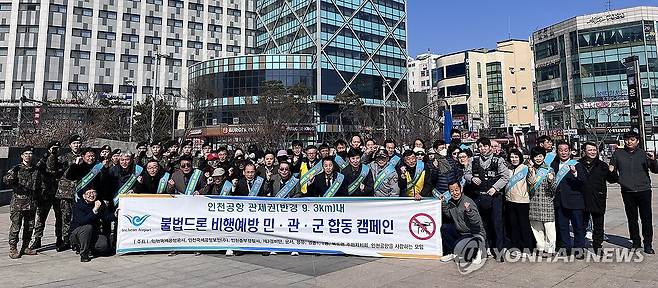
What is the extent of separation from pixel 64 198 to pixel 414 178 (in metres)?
5.81

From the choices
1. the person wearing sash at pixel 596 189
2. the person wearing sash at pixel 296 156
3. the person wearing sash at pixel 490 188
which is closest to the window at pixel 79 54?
the person wearing sash at pixel 296 156

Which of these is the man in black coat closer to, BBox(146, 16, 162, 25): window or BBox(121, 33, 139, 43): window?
BBox(121, 33, 139, 43): window

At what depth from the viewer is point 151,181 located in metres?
7.38

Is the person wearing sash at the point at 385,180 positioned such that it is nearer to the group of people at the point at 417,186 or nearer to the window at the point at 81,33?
the group of people at the point at 417,186

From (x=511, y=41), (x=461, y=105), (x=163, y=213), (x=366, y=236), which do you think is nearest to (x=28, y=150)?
(x=163, y=213)

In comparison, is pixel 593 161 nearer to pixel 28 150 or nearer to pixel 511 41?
pixel 28 150

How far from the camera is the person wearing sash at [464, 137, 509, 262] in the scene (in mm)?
6509

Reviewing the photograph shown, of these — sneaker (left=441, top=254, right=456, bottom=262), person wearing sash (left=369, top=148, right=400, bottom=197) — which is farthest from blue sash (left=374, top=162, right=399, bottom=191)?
sneaker (left=441, top=254, right=456, bottom=262)

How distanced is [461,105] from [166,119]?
5243cm

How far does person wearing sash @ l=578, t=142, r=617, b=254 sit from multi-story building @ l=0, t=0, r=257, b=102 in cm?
5480

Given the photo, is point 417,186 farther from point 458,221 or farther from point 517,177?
Result: point 517,177

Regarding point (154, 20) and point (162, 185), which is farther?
point (154, 20)

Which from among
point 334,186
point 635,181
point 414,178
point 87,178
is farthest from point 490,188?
point 87,178

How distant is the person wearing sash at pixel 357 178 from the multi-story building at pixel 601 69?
5196 centimetres
